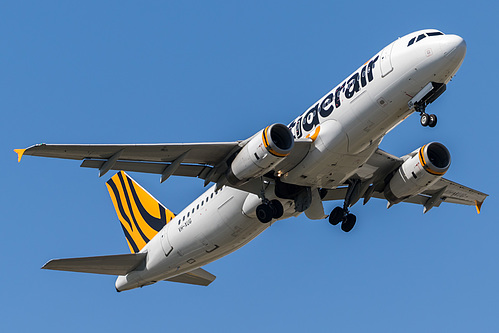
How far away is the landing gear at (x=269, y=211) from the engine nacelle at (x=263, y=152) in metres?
2.03

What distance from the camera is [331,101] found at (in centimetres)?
2564

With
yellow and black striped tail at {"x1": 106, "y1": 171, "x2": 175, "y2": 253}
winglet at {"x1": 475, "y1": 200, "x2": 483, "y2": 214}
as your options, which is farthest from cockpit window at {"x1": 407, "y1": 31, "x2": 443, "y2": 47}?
yellow and black striped tail at {"x1": 106, "y1": 171, "x2": 175, "y2": 253}

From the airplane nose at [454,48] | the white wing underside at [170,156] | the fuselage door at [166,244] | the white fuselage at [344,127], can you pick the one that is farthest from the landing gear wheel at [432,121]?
the fuselage door at [166,244]

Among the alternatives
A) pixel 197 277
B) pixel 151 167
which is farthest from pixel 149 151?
pixel 197 277

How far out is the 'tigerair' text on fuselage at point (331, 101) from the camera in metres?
24.9

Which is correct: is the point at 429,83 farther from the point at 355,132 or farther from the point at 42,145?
the point at 42,145

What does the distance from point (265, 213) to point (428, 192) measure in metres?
9.50

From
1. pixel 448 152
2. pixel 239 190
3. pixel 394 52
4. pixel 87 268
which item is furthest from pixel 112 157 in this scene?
pixel 448 152

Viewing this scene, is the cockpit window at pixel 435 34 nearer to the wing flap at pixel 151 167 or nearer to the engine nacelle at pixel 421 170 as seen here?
the engine nacelle at pixel 421 170

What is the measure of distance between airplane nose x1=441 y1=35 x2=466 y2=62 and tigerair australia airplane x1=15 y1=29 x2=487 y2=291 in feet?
0.10

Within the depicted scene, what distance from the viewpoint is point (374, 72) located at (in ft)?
80.9

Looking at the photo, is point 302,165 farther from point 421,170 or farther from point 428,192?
point 428,192

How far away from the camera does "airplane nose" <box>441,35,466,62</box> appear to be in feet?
76.7

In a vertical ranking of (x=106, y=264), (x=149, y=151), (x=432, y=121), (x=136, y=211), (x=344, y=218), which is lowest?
(x=344, y=218)
